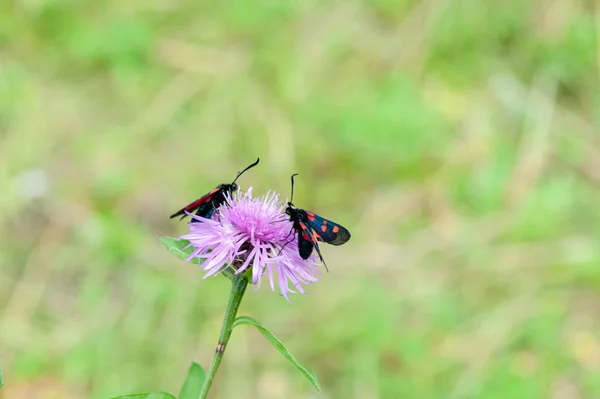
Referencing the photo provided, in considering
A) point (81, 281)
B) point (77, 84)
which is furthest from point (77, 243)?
point (77, 84)

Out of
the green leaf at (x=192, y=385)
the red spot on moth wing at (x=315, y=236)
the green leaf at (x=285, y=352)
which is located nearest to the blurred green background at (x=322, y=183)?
the green leaf at (x=192, y=385)

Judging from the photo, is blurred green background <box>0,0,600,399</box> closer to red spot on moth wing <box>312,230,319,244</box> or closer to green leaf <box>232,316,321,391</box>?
red spot on moth wing <box>312,230,319,244</box>

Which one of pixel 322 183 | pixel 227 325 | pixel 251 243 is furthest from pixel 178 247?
pixel 322 183

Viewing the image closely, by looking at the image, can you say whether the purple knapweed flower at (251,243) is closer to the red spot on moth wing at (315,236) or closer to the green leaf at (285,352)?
the red spot on moth wing at (315,236)

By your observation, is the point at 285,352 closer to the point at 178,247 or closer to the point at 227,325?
the point at 227,325

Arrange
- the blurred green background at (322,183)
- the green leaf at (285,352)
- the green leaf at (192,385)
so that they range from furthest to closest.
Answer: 1. the blurred green background at (322,183)
2. the green leaf at (192,385)
3. the green leaf at (285,352)

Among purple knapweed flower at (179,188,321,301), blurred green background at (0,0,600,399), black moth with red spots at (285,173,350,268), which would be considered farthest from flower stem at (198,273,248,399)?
blurred green background at (0,0,600,399)

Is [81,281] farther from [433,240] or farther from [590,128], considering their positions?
[590,128]

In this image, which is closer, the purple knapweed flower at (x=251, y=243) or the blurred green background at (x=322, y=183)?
the purple knapweed flower at (x=251, y=243)
